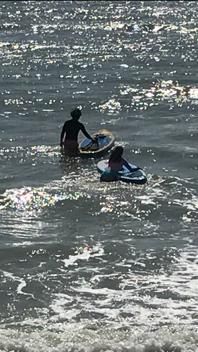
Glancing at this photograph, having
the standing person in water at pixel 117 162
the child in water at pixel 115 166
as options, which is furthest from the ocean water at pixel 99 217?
the standing person in water at pixel 117 162

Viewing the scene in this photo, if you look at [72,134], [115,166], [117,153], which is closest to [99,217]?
[115,166]

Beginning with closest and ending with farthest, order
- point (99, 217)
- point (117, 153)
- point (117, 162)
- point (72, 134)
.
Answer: point (99, 217), point (117, 153), point (117, 162), point (72, 134)

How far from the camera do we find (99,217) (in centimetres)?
1789

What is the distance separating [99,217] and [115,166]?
2632mm

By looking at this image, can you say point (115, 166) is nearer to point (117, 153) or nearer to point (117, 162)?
point (117, 162)

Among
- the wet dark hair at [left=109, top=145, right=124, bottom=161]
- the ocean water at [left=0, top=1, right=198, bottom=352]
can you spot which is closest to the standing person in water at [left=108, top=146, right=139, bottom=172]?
the wet dark hair at [left=109, top=145, right=124, bottom=161]

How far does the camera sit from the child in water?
65.5 ft

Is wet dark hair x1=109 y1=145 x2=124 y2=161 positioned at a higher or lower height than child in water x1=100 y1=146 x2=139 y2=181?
higher

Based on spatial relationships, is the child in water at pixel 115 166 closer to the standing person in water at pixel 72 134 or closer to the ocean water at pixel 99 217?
the ocean water at pixel 99 217

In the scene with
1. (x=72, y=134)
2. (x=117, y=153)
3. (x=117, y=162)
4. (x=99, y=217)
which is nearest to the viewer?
(x=99, y=217)

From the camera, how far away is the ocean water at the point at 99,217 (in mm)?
12617

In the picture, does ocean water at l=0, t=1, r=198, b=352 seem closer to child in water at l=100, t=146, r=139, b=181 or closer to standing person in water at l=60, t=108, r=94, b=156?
child in water at l=100, t=146, r=139, b=181

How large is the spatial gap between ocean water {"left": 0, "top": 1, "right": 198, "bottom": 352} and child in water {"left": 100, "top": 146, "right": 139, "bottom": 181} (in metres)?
0.24

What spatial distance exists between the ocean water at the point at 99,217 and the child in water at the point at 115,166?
24 cm
